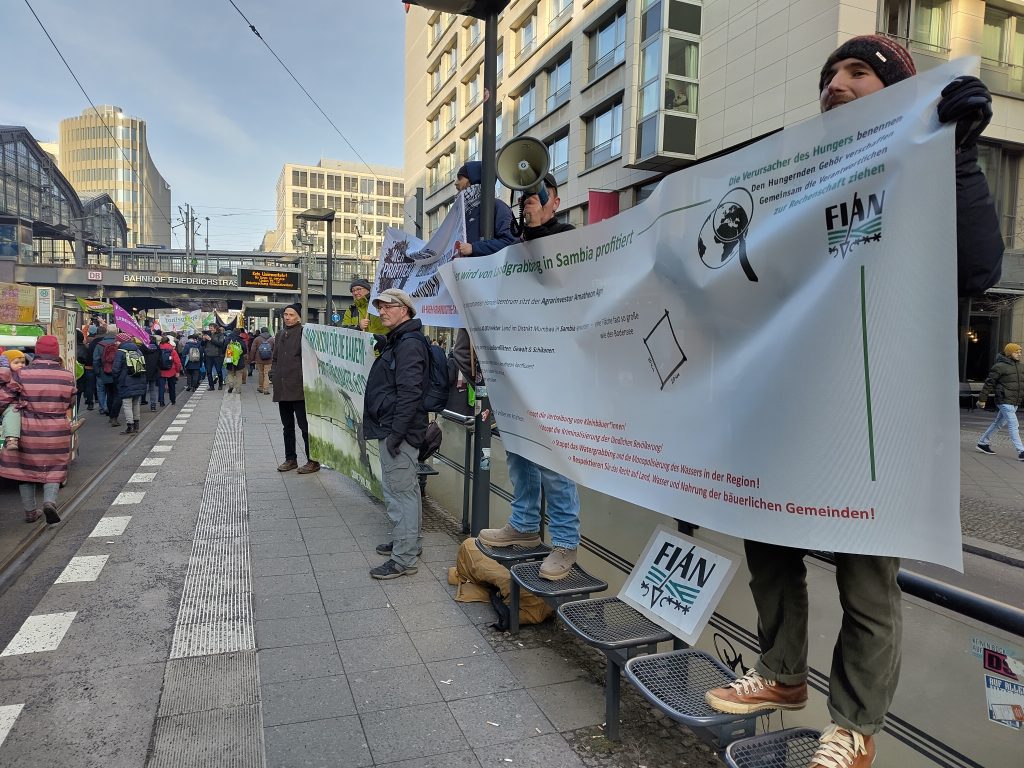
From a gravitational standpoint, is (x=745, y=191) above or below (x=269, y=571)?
above

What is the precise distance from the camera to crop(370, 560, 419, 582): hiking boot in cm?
472

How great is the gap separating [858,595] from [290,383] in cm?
732

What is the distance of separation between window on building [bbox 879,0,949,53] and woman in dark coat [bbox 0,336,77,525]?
2006 centimetres

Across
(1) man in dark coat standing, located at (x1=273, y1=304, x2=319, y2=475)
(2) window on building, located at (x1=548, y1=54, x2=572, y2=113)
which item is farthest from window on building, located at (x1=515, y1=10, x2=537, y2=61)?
(1) man in dark coat standing, located at (x1=273, y1=304, x2=319, y2=475)

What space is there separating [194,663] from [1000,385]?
13193 mm

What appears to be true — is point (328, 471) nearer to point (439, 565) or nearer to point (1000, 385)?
point (439, 565)

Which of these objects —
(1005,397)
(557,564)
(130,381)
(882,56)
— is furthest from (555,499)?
(1005,397)

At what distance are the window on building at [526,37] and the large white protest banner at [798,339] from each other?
101ft

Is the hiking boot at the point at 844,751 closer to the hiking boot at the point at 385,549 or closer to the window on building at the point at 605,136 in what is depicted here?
the hiking boot at the point at 385,549

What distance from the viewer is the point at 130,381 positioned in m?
11.7

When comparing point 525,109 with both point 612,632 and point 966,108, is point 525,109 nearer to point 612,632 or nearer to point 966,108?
point 612,632

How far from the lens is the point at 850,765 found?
1823mm

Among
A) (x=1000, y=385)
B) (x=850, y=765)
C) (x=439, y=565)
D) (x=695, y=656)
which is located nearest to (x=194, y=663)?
(x=439, y=565)

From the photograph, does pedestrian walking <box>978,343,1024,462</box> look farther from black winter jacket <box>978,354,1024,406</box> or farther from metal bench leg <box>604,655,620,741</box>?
metal bench leg <box>604,655,620,741</box>
